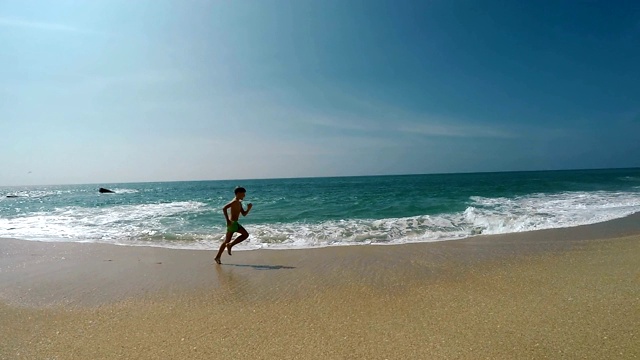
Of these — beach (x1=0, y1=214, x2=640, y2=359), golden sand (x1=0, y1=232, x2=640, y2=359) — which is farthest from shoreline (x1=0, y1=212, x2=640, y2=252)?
golden sand (x1=0, y1=232, x2=640, y2=359)

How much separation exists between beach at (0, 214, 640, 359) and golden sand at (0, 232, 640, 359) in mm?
20

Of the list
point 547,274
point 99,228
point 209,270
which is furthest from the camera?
point 99,228

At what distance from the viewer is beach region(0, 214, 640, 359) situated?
3.20m

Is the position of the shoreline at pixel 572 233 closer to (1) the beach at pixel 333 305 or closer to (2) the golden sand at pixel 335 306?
(1) the beach at pixel 333 305

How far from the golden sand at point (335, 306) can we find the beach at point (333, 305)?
0.02 metres

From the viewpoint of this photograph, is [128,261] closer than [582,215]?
Yes

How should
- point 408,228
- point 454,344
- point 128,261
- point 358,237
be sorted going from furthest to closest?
point 408,228 < point 358,237 < point 128,261 < point 454,344

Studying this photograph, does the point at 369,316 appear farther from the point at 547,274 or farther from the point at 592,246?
the point at 592,246

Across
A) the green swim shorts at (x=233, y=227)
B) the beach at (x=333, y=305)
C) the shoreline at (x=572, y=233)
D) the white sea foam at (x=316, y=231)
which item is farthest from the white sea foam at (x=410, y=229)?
the beach at (x=333, y=305)

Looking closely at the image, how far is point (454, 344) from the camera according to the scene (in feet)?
10.3

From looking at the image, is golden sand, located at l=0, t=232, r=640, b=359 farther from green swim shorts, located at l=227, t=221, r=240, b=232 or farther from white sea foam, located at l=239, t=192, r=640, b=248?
white sea foam, located at l=239, t=192, r=640, b=248

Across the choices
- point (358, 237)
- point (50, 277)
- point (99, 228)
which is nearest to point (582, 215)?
point (358, 237)

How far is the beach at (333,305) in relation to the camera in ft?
10.5

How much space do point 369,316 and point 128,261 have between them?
600cm
